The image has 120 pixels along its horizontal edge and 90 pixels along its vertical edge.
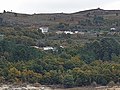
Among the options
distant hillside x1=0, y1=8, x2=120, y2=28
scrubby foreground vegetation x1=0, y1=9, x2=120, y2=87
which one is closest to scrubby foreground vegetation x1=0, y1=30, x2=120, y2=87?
scrubby foreground vegetation x1=0, y1=9, x2=120, y2=87

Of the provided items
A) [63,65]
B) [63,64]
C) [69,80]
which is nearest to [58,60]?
[63,64]

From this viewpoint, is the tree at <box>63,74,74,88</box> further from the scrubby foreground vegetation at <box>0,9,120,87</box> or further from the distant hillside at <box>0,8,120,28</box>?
the distant hillside at <box>0,8,120,28</box>

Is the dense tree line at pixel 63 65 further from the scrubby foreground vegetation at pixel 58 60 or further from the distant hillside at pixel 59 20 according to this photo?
the distant hillside at pixel 59 20

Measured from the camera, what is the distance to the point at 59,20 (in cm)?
14662

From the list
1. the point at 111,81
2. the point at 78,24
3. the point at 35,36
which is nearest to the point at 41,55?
the point at 111,81

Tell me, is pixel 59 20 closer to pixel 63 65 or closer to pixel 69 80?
pixel 63 65

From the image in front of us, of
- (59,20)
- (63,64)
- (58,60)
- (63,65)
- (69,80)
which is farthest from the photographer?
(59,20)

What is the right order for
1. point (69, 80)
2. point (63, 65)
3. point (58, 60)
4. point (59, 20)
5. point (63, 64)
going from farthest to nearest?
1. point (59, 20)
2. point (58, 60)
3. point (63, 64)
4. point (63, 65)
5. point (69, 80)

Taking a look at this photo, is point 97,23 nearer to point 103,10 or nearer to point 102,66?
point 103,10

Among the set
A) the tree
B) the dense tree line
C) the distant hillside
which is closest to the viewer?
the tree

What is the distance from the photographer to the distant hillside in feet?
438

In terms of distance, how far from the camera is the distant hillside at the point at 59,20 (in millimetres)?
133500

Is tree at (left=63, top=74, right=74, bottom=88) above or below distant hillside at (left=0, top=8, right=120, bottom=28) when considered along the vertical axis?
below

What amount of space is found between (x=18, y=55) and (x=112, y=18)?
7037cm
